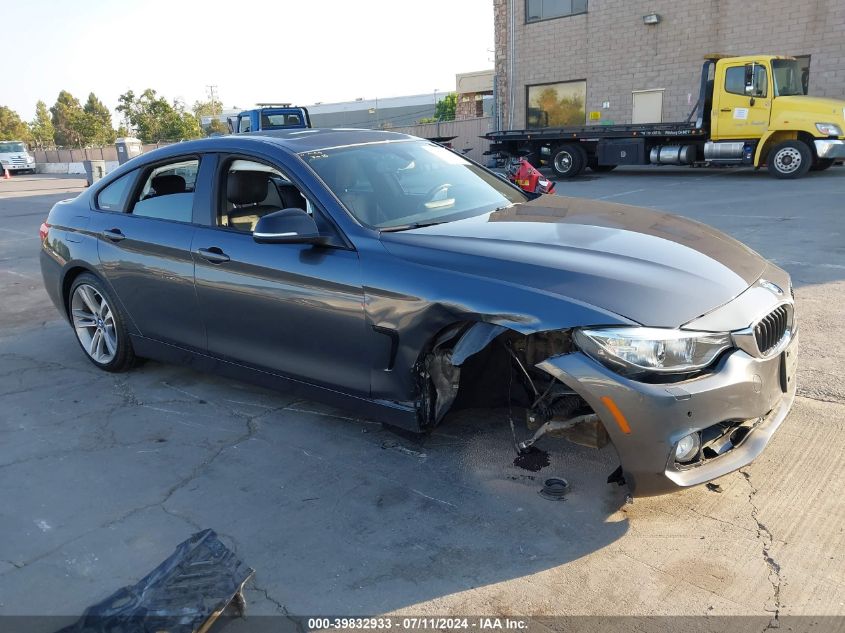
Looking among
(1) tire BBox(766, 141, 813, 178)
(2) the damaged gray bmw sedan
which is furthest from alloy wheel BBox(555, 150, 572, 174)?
(2) the damaged gray bmw sedan

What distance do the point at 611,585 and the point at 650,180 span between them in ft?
54.4

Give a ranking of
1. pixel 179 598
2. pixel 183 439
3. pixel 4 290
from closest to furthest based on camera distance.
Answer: pixel 179 598 < pixel 183 439 < pixel 4 290

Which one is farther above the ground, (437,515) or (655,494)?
(655,494)

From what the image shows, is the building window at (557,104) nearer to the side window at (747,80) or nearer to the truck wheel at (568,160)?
the truck wheel at (568,160)

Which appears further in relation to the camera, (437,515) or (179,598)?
(437,515)

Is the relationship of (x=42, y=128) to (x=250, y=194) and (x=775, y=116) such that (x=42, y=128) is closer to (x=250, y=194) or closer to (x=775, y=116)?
(x=775, y=116)

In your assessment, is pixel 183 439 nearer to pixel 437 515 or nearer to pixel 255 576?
pixel 255 576

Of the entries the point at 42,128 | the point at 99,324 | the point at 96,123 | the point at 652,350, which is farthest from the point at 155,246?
the point at 42,128

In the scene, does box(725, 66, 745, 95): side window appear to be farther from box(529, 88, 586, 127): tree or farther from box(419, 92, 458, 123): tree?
box(419, 92, 458, 123): tree

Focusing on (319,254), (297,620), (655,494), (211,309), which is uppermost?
(319,254)

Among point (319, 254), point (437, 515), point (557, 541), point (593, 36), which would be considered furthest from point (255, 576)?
point (593, 36)

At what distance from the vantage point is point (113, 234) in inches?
182

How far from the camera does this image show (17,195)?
936 inches

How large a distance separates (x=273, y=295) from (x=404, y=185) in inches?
40.0
